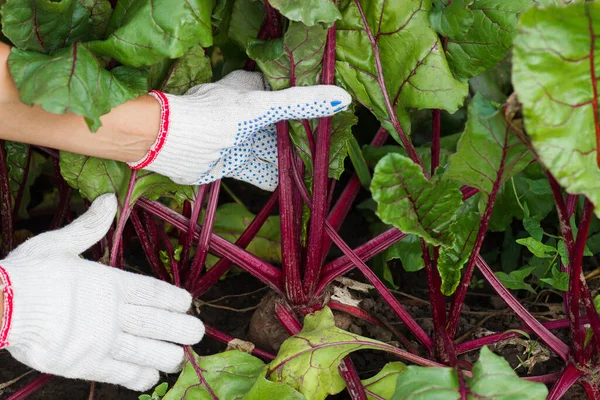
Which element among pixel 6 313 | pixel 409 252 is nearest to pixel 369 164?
pixel 409 252

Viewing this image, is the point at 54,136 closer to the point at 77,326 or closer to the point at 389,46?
the point at 77,326

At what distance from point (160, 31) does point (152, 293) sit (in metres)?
0.61

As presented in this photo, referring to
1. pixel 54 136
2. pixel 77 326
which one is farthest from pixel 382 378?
pixel 54 136

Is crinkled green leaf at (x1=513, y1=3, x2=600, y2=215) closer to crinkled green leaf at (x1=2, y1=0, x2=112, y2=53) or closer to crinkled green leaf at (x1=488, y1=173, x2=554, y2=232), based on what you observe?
crinkled green leaf at (x1=488, y1=173, x2=554, y2=232)

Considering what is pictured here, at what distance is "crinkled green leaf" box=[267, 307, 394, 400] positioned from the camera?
1393mm

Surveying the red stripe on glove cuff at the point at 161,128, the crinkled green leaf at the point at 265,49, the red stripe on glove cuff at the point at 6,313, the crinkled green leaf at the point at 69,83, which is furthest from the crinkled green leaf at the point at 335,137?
the red stripe on glove cuff at the point at 6,313

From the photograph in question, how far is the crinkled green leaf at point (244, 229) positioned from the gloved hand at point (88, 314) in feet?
1.36

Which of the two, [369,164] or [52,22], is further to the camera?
[369,164]

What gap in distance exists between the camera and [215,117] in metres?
1.46

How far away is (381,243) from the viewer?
158 centimetres

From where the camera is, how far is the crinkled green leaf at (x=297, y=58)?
1.38 metres

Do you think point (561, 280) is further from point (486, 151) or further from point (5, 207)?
point (5, 207)

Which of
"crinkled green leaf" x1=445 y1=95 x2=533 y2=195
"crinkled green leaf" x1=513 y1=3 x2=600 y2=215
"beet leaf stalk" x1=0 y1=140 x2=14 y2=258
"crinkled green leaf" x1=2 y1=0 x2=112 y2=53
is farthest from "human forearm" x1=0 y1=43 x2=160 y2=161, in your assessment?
"crinkled green leaf" x1=513 y1=3 x2=600 y2=215

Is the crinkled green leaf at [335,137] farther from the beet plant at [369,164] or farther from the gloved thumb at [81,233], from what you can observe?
the gloved thumb at [81,233]
